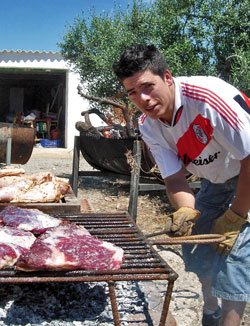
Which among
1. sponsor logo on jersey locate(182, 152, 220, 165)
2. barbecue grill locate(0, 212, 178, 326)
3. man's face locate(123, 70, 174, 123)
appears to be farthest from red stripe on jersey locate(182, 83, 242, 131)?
barbecue grill locate(0, 212, 178, 326)

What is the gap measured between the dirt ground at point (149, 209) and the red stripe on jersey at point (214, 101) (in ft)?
4.18

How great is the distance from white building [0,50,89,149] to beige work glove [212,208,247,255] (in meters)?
13.3

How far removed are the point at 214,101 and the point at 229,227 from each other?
0.81 metres

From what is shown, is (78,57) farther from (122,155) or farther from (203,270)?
(203,270)

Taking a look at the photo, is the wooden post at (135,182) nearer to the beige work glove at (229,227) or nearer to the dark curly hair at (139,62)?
the beige work glove at (229,227)

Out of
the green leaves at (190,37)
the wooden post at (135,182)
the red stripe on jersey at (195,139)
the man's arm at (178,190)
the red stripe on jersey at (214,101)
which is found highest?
the green leaves at (190,37)

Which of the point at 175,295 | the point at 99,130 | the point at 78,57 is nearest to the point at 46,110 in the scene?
the point at 78,57

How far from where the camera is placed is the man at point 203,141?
8.46 ft

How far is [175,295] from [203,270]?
3.40 ft

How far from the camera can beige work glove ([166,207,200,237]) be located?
268 centimetres

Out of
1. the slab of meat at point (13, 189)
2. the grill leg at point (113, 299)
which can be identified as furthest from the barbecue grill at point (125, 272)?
the slab of meat at point (13, 189)

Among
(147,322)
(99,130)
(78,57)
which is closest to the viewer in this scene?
(147,322)

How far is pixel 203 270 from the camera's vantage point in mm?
3412

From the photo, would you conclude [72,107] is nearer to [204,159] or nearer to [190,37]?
[190,37]
